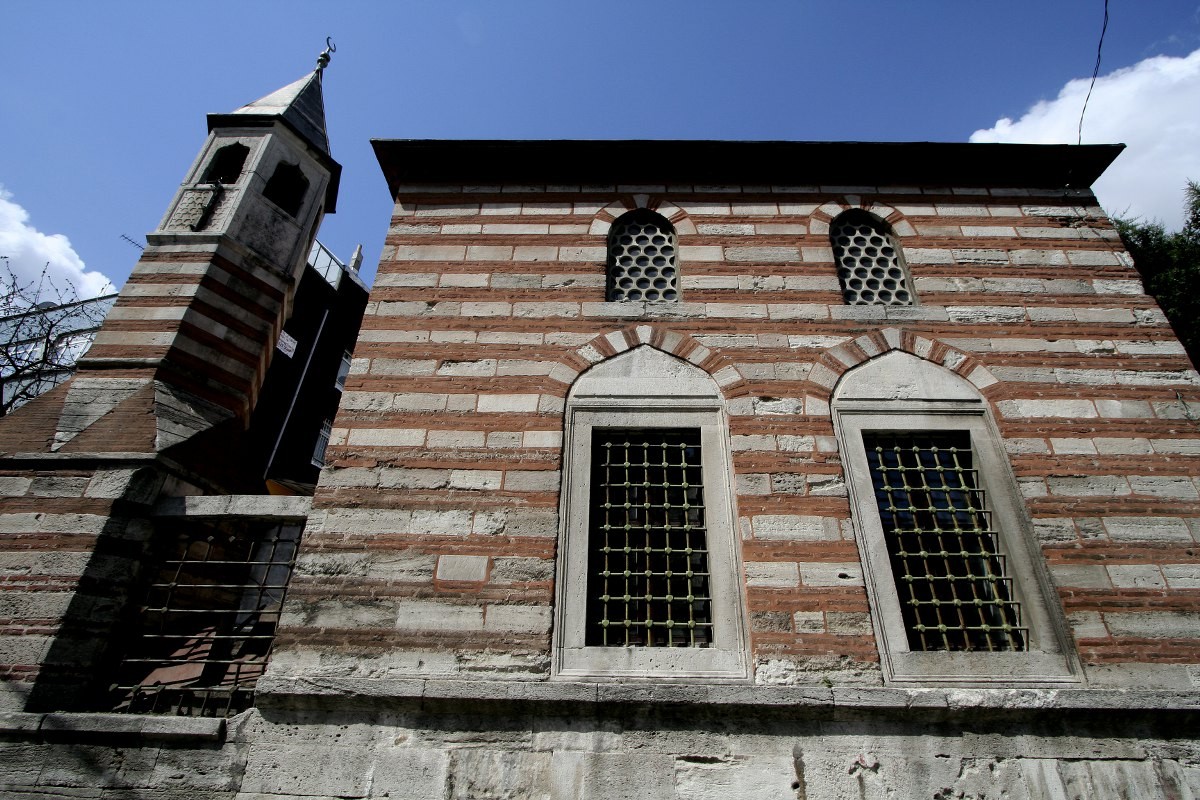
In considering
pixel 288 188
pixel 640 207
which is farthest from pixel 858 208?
pixel 288 188

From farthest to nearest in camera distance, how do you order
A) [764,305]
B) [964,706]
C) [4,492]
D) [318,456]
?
[318,456] < [764,305] < [4,492] < [964,706]

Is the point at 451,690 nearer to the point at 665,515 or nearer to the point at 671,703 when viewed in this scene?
the point at 671,703

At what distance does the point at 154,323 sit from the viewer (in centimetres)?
586

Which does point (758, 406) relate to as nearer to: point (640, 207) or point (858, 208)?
point (640, 207)

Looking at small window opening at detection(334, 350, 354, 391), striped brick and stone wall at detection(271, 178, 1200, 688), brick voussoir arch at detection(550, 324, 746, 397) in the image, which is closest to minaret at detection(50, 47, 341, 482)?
striped brick and stone wall at detection(271, 178, 1200, 688)

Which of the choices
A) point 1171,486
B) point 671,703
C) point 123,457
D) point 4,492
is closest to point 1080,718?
point 1171,486

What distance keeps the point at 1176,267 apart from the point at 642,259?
40.2ft

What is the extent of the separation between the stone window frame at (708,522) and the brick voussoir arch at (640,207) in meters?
1.52

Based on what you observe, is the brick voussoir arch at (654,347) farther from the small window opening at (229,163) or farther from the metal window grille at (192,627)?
the small window opening at (229,163)

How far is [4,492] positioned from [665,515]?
16.0 feet

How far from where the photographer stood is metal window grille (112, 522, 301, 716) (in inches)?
175

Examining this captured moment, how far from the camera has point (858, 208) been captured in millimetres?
6500

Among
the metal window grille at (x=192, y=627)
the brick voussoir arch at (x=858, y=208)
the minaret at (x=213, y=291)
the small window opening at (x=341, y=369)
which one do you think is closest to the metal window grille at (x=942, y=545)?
the brick voussoir arch at (x=858, y=208)

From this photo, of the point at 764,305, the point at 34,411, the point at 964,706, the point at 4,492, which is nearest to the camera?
the point at 964,706
